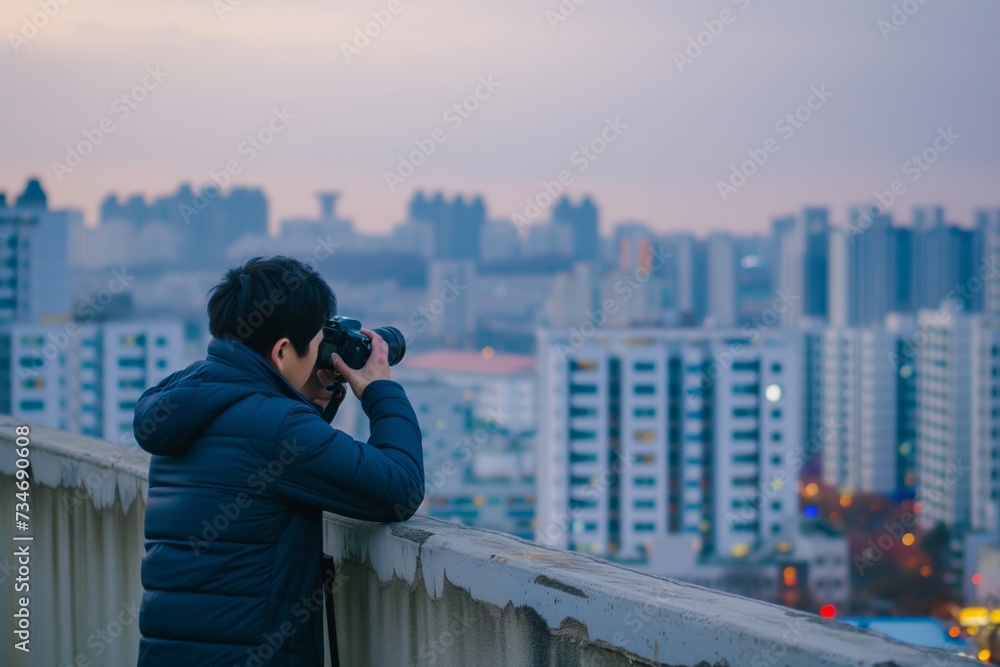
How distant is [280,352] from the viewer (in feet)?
5.47

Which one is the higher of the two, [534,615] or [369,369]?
[369,369]

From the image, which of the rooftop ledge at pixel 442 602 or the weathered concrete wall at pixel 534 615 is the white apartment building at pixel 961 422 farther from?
the weathered concrete wall at pixel 534 615

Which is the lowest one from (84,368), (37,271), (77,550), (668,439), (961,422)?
(961,422)

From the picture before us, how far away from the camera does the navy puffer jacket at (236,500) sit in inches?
61.5

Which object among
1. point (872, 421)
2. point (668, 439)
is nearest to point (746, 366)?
point (668, 439)

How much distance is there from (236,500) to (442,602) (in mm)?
342

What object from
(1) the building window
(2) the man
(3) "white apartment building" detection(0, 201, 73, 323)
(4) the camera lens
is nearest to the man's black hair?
(2) the man

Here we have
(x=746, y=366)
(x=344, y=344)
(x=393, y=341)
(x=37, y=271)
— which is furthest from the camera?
(x=746, y=366)

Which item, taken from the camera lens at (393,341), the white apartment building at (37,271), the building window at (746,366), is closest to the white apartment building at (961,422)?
the building window at (746,366)

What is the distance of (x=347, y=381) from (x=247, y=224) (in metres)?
45.0

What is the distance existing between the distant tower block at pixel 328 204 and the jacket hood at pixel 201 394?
54.8 meters

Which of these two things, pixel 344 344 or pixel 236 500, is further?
pixel 344 344

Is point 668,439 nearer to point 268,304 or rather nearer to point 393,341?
point 393,341

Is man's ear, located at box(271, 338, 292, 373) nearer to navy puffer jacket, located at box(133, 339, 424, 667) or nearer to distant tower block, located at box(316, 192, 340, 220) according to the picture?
navy puffer jacket, located at box(133, 339, 424, 667)
